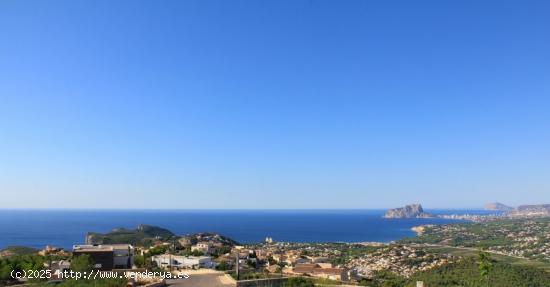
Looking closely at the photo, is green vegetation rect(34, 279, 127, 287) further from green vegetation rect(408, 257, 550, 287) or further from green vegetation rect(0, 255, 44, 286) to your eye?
green vegetation rect(408, 257, 550, 287)

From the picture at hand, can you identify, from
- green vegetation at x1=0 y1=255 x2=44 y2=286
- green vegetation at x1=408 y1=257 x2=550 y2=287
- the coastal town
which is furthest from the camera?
green vegetation at x1=408 y1=257 x2=550 y2=287

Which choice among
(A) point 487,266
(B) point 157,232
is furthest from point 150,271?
(B) point 157,232

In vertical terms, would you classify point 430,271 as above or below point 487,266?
below

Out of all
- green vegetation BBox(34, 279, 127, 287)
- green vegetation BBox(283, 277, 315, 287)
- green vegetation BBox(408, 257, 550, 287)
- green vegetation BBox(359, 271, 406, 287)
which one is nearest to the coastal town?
green vegetation BBox(359, 271, 406, 287)

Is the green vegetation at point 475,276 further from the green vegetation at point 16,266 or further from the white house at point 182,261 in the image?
the green vegetation at point 16,266

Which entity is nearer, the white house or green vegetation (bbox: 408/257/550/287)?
the white house

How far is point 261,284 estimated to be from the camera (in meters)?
16.8

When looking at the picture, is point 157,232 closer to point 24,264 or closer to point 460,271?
point 460,271

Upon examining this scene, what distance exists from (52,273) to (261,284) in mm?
8318

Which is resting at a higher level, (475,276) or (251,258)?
(251,258)

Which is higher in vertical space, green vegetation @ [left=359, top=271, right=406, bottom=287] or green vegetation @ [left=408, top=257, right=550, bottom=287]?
green vegetation @ [left=359, top=271, right=406, bottom=287]

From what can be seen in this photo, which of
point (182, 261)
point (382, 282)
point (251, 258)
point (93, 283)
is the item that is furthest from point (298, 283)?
point (251, 258)

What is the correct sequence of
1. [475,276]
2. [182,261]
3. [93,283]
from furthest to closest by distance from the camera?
[475,276]
[182,261]
[93,283]

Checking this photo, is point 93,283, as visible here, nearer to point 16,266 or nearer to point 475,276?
point 16,266
